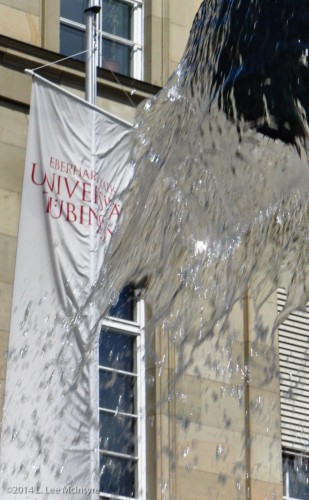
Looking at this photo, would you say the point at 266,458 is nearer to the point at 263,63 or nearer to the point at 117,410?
the point at 117,410

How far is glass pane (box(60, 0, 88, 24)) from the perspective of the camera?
2386 centimetres

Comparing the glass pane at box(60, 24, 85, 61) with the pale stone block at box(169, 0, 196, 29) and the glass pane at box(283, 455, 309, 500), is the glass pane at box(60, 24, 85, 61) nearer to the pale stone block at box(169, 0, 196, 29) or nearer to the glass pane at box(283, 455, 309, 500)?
the pale stone block at box(169, 0, 196, 29)

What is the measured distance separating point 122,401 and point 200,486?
53.1 inches

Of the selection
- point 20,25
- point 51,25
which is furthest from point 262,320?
point 20,25

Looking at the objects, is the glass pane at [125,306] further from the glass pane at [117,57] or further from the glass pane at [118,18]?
the glass pane at [118,18]

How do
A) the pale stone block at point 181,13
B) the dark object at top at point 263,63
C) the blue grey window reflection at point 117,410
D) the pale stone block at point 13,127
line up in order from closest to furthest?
the dark object at top at point 263,63 < the blue grey window reflection at point 117,410 < the pale stone block at point 13,127 < the pale stone block at point 181,13

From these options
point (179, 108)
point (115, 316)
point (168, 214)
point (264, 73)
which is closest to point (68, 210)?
point (115, 316)

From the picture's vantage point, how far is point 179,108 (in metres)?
13.0

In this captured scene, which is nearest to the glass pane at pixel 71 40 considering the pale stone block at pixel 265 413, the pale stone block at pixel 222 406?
the pale stone block at pixel 222 406

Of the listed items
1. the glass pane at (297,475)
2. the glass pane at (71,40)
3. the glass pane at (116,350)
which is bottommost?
the glass pane at (297,475)

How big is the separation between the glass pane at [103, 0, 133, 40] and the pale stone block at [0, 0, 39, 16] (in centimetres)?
107

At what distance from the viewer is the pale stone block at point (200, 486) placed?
22.3 meters

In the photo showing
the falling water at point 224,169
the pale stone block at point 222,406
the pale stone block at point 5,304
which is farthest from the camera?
the pale stone block at point 222,406

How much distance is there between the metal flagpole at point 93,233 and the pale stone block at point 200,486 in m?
2.81
